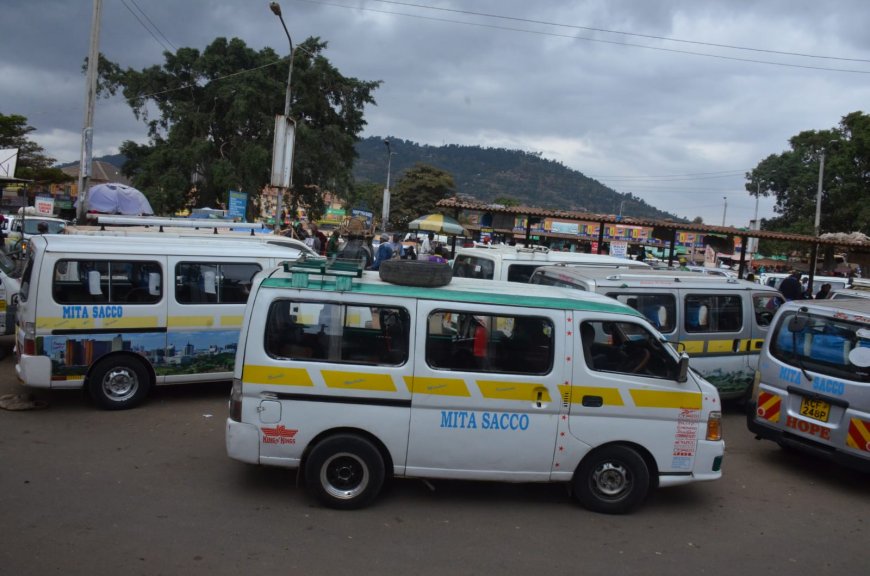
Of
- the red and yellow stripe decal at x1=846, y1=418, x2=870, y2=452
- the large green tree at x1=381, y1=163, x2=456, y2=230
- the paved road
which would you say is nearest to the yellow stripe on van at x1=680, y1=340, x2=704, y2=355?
the paved road

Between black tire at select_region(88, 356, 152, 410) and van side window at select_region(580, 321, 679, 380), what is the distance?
5461 millimetres

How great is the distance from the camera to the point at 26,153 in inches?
1609

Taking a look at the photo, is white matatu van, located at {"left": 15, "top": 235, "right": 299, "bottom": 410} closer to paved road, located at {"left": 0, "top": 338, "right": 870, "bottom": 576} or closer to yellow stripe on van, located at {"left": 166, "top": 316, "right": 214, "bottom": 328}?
yellow stripe on van, located at {"left": 166, "top": 316, "right": 214, "bottom": 328}

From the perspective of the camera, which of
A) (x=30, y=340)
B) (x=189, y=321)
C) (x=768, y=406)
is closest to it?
(x=768, y=406)

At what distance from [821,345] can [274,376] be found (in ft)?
18.3

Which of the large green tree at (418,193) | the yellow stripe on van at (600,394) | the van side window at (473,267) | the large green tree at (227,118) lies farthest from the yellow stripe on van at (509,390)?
the large green tree at (418,193)

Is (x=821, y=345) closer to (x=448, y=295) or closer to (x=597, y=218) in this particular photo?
(x=448, y=295)

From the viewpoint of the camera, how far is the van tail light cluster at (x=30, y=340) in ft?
23.5

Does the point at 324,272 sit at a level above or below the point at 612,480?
above

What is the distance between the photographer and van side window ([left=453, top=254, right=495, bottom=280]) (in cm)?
1086

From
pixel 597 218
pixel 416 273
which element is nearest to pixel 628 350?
pixel 416 273

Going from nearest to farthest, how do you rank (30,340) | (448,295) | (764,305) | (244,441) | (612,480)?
(244,441)
(448,295)
(612,480)
(30,340)
(764,305)

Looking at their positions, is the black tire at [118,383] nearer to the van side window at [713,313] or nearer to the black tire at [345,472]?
the black tire at [345,472]

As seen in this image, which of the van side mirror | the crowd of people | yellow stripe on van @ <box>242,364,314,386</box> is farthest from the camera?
the crowd of people
